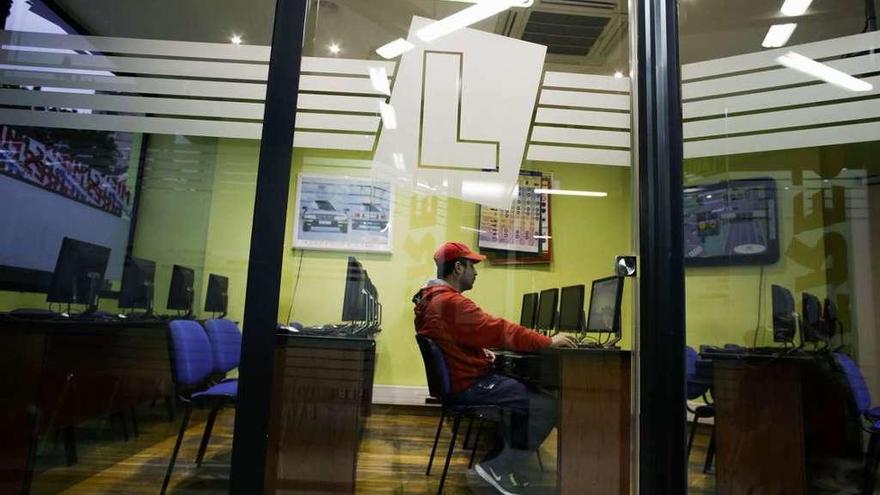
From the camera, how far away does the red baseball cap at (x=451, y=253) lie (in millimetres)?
2504

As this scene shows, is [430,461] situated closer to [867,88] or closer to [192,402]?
[192,402]

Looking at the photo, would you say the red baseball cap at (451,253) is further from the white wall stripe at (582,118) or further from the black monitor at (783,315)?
the black monitor at (783,315)

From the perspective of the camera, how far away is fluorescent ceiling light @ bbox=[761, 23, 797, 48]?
2.21 m

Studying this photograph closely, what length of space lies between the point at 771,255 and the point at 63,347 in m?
3.30

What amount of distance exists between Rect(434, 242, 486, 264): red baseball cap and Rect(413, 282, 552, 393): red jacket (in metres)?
0.22

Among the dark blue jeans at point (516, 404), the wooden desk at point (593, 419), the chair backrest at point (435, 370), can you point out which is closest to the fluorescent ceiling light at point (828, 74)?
the wooden desk at point (593, 419)

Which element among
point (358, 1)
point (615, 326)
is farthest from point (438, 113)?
point (615, 326)

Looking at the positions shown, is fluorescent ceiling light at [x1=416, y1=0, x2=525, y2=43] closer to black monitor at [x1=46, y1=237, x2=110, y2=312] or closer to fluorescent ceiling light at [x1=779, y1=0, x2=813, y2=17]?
fluorescent ceiling light at [x1=779, y1=0, x2=813, y2=17]

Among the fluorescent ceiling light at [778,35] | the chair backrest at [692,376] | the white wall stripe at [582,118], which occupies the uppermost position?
the fluorescent ceiling light at [778,35]

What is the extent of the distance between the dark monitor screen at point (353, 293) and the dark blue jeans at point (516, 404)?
588 millimetres

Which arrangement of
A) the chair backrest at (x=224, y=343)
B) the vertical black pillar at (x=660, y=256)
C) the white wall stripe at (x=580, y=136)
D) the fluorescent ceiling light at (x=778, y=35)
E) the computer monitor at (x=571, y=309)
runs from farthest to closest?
the computer monitor at (x=571, y=309) < the fluorescent ceiling light at (x=778, y=35) < the white wall stripe at (x=580, y=136) < the chair backrest at (x=224, y=343) < the vertical black pillar at (x=660, y=256)

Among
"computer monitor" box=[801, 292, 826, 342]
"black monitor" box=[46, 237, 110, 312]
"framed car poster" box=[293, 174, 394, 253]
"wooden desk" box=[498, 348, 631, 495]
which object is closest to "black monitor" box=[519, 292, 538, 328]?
"wooden desk" box=[498, 348, 631, 495]

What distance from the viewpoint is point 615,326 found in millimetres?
2029

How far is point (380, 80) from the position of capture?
2.03 m
